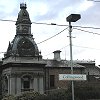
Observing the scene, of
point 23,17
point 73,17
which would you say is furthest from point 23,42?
point 73,17

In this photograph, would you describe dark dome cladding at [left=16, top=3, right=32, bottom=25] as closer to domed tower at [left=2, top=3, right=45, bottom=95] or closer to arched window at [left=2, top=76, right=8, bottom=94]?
domed tower at [left=2, top=3, right=45, bottom=95]

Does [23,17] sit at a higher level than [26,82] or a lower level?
higher

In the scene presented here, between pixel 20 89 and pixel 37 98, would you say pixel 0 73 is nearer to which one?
pixel 20 89

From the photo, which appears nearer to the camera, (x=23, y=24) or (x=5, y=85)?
(x=23, y=24)

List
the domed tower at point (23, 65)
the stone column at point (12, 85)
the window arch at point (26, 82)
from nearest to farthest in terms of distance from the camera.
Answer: the stone column at point (12, 85) < the domed tower at point (23, 65) < the window arch at point (26, 82)

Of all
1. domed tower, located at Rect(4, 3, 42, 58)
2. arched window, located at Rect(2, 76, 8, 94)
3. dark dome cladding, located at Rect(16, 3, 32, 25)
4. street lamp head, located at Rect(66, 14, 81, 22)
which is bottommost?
arched window, located at Rect(2, 76, 8, 94)

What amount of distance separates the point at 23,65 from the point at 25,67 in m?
0.51

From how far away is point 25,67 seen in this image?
58.0 metres

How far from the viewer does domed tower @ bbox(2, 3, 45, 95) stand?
5728cm

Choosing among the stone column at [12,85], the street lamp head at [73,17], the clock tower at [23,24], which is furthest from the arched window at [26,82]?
the street lamp head at [73,17]

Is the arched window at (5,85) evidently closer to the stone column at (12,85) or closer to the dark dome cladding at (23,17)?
the stone column at (12,85)

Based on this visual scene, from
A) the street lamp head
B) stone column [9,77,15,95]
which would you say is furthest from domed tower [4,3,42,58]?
the street lamp head

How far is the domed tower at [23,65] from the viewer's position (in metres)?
57.3

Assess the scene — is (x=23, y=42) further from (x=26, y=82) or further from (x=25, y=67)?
(x=26, y=82)
